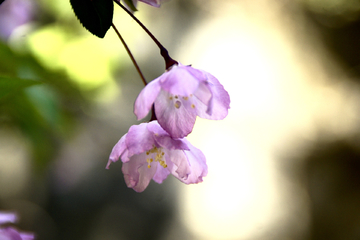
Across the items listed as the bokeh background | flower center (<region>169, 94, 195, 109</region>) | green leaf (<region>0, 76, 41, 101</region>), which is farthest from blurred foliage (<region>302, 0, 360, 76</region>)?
green leaf (<region>0, 76, 41, 101</region>)

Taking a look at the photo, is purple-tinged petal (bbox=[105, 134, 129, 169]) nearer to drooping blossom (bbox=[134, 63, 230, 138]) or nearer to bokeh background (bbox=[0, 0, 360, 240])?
drooping blossom (bbox=[134, 63, 230, 138])

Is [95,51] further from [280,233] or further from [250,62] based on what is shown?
[280,233]

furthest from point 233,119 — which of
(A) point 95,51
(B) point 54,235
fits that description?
(B) point 54,235

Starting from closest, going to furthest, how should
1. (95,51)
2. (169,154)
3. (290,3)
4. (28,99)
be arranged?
(169,154), (28,99), (95,51), (290,3)

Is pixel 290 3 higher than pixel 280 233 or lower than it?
higher

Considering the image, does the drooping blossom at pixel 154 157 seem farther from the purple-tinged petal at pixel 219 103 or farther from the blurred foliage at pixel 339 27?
the blurred foliage at pixel 339 27

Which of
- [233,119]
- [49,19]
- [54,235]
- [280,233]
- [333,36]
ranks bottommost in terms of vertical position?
[54,235]

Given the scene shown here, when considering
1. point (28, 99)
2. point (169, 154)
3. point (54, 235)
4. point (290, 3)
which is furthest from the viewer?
point (290, 3)
